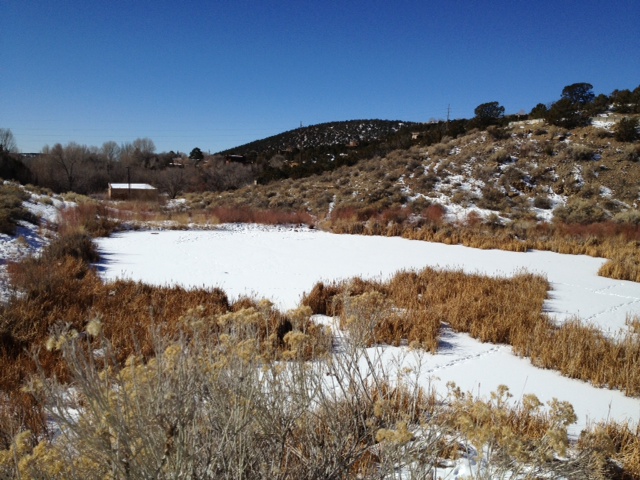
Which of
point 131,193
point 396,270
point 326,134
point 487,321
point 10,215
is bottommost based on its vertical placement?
point 487,321

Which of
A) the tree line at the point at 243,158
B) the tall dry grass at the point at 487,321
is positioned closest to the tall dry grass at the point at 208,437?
the tall dry grass at the point at 487,321

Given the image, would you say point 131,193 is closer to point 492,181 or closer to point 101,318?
point 492,181

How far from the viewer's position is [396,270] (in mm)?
9109

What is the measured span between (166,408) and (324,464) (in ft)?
2.69

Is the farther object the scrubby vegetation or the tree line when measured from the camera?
the tree line

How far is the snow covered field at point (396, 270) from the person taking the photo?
396 cm

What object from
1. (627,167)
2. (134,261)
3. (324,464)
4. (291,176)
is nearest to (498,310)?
(324,464)

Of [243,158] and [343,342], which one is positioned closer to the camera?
[343,342]

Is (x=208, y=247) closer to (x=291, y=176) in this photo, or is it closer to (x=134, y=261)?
(x=134, y=261)

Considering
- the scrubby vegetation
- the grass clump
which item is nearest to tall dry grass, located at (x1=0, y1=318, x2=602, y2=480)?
the scrubby vegetation

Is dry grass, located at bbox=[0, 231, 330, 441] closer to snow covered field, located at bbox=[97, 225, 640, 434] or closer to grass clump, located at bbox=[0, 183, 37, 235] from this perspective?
snow covered field, located at bbox=[97, 225, 640, 434]

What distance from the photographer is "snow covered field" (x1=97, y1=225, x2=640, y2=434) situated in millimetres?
3963

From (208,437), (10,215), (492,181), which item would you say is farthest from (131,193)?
(208,437)

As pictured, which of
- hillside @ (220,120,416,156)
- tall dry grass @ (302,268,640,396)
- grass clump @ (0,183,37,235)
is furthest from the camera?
hillside @ (220,120,416,156)
